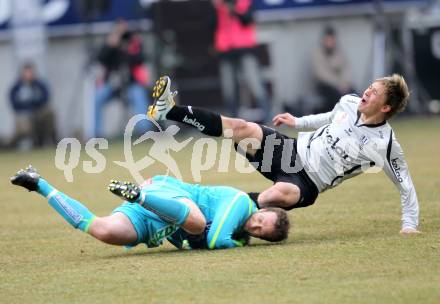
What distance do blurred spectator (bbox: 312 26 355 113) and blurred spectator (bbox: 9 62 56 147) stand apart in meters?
5.31

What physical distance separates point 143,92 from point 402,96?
484 inches

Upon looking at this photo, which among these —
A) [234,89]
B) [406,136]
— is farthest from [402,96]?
[234,89]

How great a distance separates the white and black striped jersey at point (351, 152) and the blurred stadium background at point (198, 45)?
39.4ft

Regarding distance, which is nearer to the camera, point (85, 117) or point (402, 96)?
point (402, 96)

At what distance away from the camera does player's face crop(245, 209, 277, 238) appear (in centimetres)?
766

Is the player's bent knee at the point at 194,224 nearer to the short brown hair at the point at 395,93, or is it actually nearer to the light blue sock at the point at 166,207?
the light blue sock at the point at 166,207

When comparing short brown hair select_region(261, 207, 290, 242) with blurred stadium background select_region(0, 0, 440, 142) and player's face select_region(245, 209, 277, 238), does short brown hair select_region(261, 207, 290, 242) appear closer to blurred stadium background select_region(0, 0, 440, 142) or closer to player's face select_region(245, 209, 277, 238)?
player's face select_region(245, 209, 277, 238)

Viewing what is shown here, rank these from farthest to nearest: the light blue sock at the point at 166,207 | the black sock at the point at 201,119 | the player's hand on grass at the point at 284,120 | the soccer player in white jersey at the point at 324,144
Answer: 1. the player's hand on grass at the point at 284,120
2. the black sock at the point at 201,119
3. the soccer player in white jersey at the point at 324,144
4. the light blue sock at the point at 166,207

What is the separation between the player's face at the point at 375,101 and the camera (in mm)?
8273

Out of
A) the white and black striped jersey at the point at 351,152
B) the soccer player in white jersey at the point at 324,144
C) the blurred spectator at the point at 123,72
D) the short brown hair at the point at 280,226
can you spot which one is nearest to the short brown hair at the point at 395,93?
the soccer player in white jersey at the point at 324,144

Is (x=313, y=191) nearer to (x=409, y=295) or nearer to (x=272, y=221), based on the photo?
(x=272, y=221)

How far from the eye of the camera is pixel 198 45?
830 inches

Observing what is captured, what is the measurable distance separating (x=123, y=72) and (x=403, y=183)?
12.8m

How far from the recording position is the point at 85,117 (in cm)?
2056
